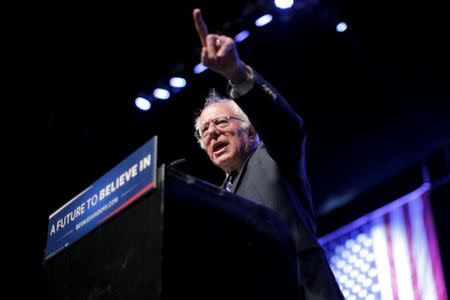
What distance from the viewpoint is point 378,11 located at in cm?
304

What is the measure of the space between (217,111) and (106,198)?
0.97 meters

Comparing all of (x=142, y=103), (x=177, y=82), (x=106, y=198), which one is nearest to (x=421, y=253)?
(x=177, y=82)

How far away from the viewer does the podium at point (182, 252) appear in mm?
861

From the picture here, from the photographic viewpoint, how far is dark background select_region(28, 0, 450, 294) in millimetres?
3100

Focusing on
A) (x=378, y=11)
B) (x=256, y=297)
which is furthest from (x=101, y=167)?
(x=256, y=297)

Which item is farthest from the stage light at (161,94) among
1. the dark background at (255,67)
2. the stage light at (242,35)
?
the stage light at (242,35)

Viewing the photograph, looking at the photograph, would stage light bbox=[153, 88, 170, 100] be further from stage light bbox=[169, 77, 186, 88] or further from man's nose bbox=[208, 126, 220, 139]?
man's nose bbox=[208, 126, 220, 139]

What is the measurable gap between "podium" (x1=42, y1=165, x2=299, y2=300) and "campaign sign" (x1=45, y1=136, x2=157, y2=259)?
2cm

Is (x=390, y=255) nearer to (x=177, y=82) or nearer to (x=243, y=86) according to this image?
(x=177, y=82)

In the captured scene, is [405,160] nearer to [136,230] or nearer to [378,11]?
[378,11]

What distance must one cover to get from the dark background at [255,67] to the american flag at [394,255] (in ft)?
1.01

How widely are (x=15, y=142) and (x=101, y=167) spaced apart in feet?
1.88

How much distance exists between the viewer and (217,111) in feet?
6.40

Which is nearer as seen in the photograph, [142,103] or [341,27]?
[341,27]
